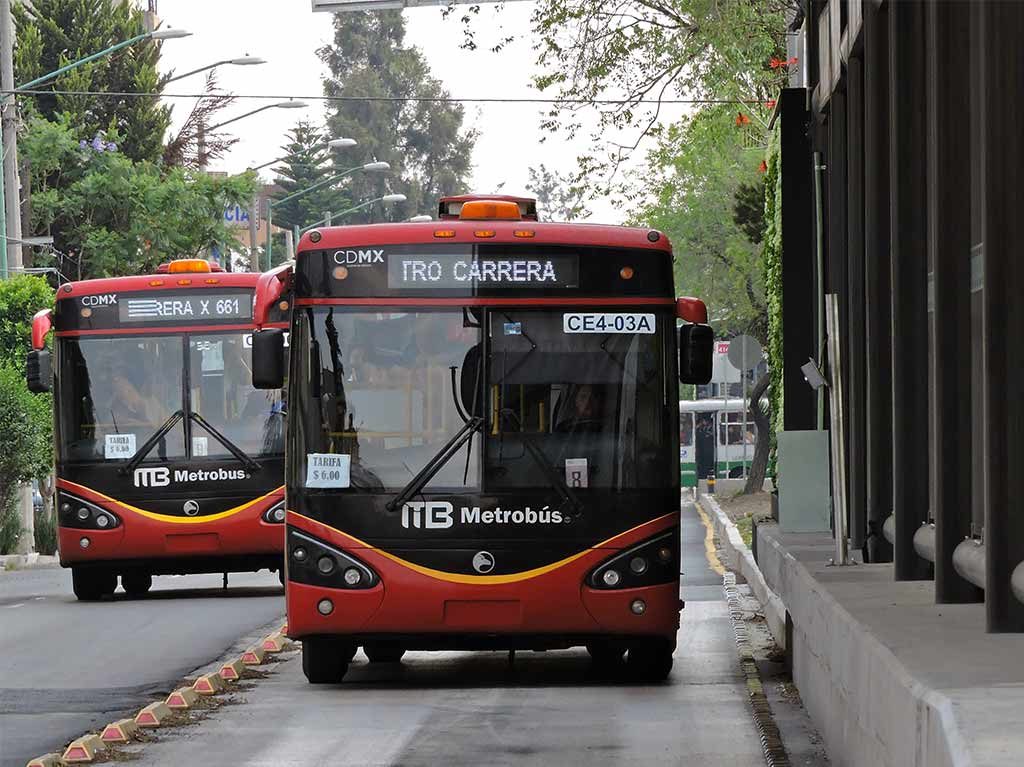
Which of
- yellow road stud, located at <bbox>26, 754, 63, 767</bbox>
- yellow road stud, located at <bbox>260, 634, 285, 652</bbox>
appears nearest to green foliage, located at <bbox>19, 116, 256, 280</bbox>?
yellow road stud, located at <bbox>260, 634, 285, 652</bbox>

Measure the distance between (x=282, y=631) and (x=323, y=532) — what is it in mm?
4649

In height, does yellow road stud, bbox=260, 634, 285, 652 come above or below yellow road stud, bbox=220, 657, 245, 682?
below

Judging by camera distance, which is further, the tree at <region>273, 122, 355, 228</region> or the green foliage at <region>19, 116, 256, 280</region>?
the tree at <region>273, 122, 355, 228</region>

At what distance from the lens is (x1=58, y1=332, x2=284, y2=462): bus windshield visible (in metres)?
21.9

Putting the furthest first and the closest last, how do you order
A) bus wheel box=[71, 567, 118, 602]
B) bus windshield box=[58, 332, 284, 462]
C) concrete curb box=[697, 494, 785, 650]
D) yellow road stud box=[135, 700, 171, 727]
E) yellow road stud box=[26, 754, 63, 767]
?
bus wheel box=[71, 567, 118, 602]
bus windshield box=[58, 332, 284, 462]
concrete curb box=[697, 494, 785, 650]
yellow road stud box=[135, 700, 171, 727]
yellow road stud box=[26, 754, 63, 767]

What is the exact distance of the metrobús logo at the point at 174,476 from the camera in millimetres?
21797

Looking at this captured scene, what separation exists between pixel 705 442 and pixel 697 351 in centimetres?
5154

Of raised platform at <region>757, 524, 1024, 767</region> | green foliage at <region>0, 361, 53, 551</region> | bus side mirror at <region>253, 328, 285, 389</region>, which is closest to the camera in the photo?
raised platform at <region>757, 524, 1024, 767</region>

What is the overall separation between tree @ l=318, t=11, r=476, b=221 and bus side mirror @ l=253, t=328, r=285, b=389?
9400cm

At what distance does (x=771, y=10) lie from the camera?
27172 millimetres

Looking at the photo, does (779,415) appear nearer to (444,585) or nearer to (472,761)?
(444,585)

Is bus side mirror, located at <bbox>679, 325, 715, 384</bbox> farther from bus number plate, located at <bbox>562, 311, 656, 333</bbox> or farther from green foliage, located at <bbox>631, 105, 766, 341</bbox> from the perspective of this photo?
green foliage, located at <bbox>631, 105, 766, 341</bbox>

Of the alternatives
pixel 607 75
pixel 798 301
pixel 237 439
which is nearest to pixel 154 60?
pixel 607 75

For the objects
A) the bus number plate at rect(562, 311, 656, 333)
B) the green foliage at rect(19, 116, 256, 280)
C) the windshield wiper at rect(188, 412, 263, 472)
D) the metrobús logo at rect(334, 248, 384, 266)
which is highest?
the green foliage at rect(19, 116, 256, 280)
